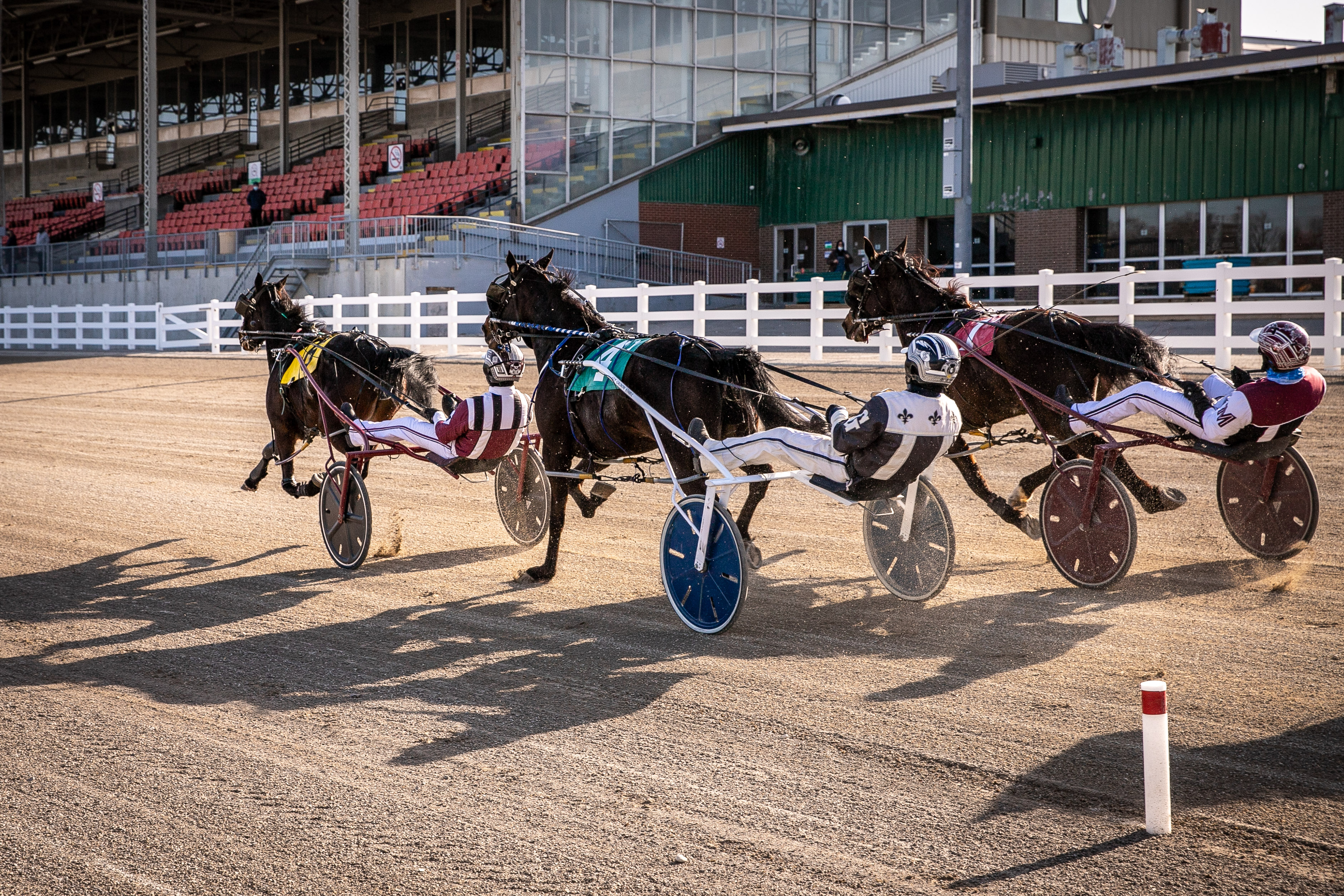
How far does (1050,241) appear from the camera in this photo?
30.6m

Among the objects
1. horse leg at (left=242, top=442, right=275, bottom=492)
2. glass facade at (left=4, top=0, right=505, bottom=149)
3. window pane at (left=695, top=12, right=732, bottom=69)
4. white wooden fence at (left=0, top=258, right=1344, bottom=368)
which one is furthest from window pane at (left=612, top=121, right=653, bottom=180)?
horse leg at (left=242, top=442, right=275, bottom=492)

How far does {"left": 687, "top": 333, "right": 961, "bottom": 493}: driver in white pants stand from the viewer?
19.5ft

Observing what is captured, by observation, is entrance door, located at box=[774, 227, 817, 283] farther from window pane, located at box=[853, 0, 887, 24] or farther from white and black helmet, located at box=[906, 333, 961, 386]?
white and black helmet, located at box=[906, 333, 961, 386]

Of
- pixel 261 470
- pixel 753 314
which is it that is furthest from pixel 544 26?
pixel 261 470

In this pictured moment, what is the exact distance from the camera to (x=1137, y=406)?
22.8ft

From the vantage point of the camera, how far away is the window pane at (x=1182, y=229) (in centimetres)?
2875

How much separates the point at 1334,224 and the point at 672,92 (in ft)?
57.0

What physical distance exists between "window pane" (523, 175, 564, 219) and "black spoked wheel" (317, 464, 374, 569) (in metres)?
26.8

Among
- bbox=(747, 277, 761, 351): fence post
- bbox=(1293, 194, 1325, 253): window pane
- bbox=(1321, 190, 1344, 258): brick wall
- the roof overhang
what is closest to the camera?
bbox=(747, 277, 761, 351): fence post

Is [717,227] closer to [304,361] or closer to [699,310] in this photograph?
[699,310]

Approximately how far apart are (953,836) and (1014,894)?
1.29 ft

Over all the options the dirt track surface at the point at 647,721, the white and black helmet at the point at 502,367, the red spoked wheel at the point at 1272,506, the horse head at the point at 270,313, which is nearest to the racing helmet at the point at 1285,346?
the red spoked wheel at the point at 1272,506

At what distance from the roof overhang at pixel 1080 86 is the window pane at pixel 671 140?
1.64 meters

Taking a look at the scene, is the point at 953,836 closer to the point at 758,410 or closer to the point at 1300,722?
the point at 1300,722
